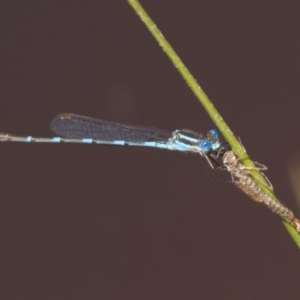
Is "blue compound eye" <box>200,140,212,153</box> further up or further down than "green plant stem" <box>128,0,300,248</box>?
further up

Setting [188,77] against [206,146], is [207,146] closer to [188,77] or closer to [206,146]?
[206,146]

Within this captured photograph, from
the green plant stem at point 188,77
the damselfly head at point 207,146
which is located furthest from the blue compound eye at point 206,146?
the green plant stem at point 188,77

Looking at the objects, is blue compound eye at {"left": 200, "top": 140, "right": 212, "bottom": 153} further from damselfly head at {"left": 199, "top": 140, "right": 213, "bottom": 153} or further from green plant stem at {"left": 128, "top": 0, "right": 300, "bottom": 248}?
green plant stem at {"left": 128, "top": 0, "right": 300, "bottom": 248}

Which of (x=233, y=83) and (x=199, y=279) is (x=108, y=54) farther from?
(x=199, y=279)

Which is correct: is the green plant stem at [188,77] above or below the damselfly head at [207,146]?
below

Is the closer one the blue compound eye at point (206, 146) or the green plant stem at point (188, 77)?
the green plant stem at point (188, 77)

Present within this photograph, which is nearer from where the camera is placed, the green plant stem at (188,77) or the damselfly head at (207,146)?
the green plant stem at (188,77)

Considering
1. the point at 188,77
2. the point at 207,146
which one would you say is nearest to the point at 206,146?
the point at 207,146

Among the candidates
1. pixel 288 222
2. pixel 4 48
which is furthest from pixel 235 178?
pixel 4 48

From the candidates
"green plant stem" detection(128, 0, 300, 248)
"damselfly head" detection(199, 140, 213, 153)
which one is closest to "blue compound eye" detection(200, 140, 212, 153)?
"damselfly head" detection(199, 140, 213, 153)

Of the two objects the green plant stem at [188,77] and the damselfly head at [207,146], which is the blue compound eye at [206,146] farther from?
the green plant stem at [188,77]

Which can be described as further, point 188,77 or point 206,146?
point 206,146
